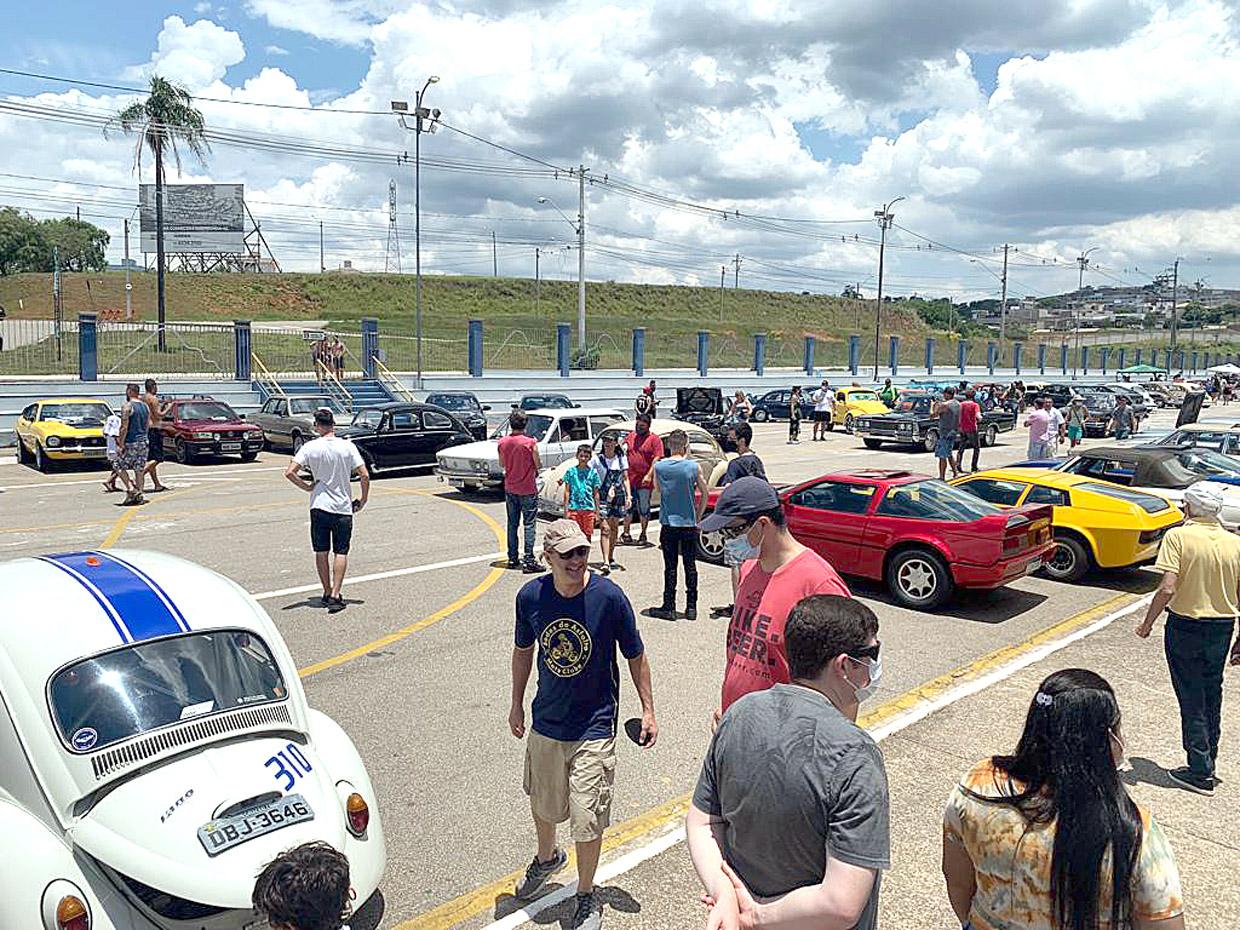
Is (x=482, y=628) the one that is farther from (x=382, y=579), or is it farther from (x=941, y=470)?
(x=941, y=470)

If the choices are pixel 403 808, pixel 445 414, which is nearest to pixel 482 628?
pixel 403 808

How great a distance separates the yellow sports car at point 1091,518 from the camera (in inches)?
433

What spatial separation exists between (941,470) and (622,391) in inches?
895

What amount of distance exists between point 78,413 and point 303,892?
2158 cm

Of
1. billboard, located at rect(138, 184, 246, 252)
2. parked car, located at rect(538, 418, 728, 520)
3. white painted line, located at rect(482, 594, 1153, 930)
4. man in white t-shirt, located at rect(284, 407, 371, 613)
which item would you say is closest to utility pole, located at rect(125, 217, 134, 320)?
billboard, located at rect(138, 184, 246, 252)

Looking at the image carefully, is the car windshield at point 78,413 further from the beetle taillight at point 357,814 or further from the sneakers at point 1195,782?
the sneakers at point 1195,782

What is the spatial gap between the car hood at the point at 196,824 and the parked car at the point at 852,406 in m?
30.1

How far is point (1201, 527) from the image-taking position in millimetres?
5746

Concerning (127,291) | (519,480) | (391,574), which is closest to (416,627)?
(391,574)

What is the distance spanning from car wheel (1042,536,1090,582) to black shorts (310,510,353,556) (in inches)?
311

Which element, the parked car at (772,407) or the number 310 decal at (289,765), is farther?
the parked car at (772,407)

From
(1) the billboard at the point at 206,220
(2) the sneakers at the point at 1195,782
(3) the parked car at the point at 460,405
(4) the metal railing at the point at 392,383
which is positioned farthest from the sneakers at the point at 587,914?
(1) the billboard at the point at 206,220

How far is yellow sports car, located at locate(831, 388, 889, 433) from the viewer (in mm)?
33875

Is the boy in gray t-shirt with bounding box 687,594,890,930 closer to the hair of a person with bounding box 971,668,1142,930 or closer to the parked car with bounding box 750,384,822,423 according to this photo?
the hair of a person with bounding box 971,668,1142,930
